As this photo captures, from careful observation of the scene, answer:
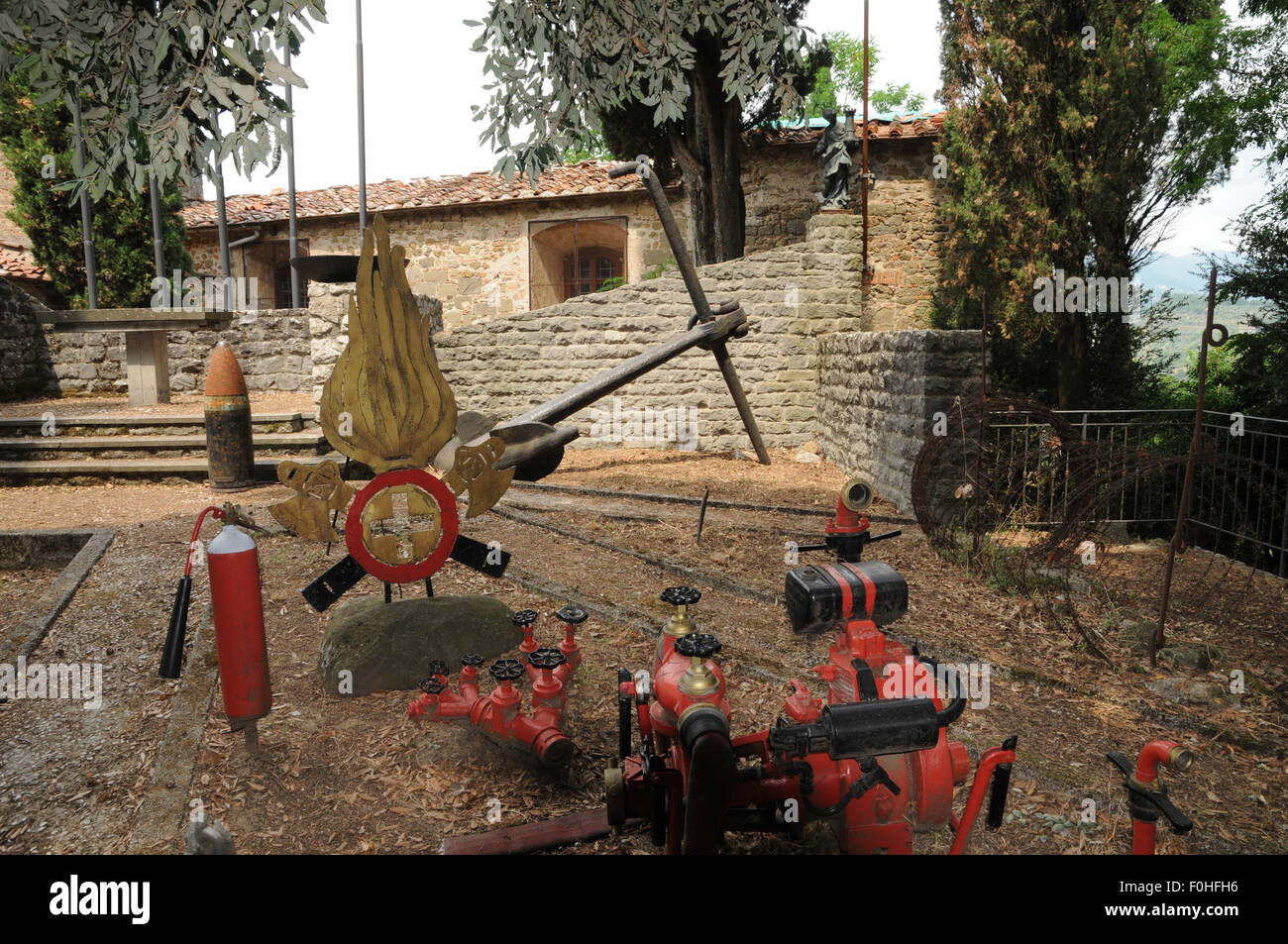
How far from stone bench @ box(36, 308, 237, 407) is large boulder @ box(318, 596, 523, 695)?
677 cm

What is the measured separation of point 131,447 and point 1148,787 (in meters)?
9.05

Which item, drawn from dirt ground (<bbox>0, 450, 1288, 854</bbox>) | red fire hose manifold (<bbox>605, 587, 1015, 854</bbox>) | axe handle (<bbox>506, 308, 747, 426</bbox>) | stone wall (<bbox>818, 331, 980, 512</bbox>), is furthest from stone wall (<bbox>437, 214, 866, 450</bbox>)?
red fire hose manifold (<bbox>605, 587, 1015, 854</bbox>)

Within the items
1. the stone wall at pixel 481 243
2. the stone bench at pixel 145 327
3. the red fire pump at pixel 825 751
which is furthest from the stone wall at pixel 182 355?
the red fire pump at pixel 825 751

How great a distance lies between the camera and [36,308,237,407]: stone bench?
28.1ft

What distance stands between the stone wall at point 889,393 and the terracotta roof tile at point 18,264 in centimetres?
1414

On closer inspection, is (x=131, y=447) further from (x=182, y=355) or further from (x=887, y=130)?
(x=887, y=130)

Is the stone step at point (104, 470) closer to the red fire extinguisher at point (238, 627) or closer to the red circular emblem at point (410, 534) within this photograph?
the red circular emblem at point (410, 534)

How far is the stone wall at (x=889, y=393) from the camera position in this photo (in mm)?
6141

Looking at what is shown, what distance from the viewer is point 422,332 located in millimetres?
3430

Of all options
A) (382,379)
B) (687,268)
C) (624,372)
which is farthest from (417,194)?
(382,379)

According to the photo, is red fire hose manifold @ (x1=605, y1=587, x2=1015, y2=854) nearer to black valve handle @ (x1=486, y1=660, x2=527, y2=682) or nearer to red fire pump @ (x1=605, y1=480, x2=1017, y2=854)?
red fire pump @ (x1=605, y1=480, x2=1017, y2=854)
